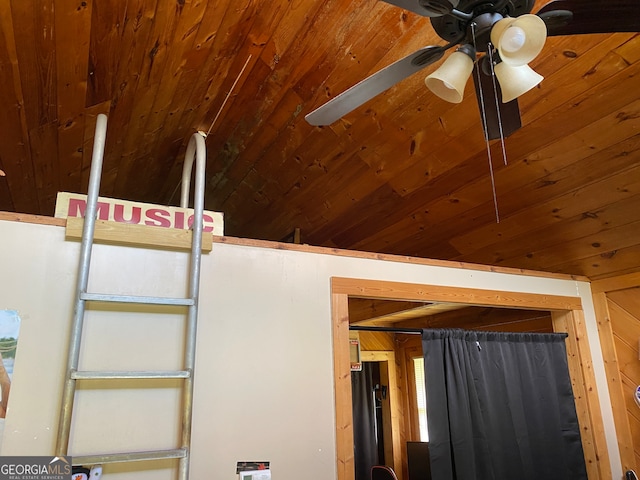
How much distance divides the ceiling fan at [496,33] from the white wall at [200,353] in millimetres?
1068

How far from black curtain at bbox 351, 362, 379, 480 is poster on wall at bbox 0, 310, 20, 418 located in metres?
4.00

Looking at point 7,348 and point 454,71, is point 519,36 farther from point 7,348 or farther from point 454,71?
point 7,348

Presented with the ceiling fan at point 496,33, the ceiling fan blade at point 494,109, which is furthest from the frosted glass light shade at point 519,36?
the ceiling fan blade at point 494,109

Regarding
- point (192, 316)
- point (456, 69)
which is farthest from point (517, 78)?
point (192, 316)

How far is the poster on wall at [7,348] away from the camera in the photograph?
5.76ft

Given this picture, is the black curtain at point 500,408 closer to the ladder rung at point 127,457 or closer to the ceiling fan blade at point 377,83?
the ladder rung at point 127,457

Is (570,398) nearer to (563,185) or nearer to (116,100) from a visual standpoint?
(563,185)

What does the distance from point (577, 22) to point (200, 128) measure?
2289mm

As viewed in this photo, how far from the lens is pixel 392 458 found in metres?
5.44

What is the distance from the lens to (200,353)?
2076 millimetres

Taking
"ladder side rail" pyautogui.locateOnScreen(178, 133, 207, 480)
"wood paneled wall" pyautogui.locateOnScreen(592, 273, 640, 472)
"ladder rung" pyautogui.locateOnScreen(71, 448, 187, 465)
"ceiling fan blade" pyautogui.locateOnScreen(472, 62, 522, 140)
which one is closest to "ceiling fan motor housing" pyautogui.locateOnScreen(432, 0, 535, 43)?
"ceiling fan blade" pyautogui.locateOnScreen(472, 62, 522, 140)

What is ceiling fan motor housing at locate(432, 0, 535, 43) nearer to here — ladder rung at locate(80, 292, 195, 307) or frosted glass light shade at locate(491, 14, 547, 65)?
frosted glass light shade at locate(491, 14, 547, 65)

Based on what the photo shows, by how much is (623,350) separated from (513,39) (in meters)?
2.68

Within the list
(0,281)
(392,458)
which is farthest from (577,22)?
(392,458)
